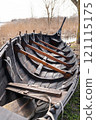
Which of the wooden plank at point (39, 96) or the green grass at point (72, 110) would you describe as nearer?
the wooden plank at point (39, 96)

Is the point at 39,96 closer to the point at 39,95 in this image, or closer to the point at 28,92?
the point at 39,95

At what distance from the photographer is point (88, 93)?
5.46 ft

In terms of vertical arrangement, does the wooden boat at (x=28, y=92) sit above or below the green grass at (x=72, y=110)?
above

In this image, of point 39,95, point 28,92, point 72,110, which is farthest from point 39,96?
point 72,110

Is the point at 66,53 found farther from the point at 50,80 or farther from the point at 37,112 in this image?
the point at 37,112

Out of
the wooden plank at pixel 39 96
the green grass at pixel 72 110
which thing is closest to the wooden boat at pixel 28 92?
the wooden plank at pixel 39 96

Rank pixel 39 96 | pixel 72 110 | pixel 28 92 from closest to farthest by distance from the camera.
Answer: pixel 39 96
pixel 28 92
pixel 72 110

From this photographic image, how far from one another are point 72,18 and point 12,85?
17998 millimetres

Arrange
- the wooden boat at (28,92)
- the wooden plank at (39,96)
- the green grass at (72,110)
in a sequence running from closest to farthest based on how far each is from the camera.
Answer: the wooden boat at (28,92) → the wooden plank at (39,96) → the green grass at (72,110)

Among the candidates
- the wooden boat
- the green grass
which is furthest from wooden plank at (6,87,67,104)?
the green grass

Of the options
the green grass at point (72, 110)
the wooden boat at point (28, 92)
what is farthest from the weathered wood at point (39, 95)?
the green grass at point (72, 110)

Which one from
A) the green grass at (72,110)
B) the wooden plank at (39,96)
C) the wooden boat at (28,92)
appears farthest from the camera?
the green grass at (72,110)

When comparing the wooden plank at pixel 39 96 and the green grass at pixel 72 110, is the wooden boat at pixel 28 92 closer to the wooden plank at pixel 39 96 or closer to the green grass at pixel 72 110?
the wooden plank at pixel 39 96

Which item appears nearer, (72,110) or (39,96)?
(39,96)
